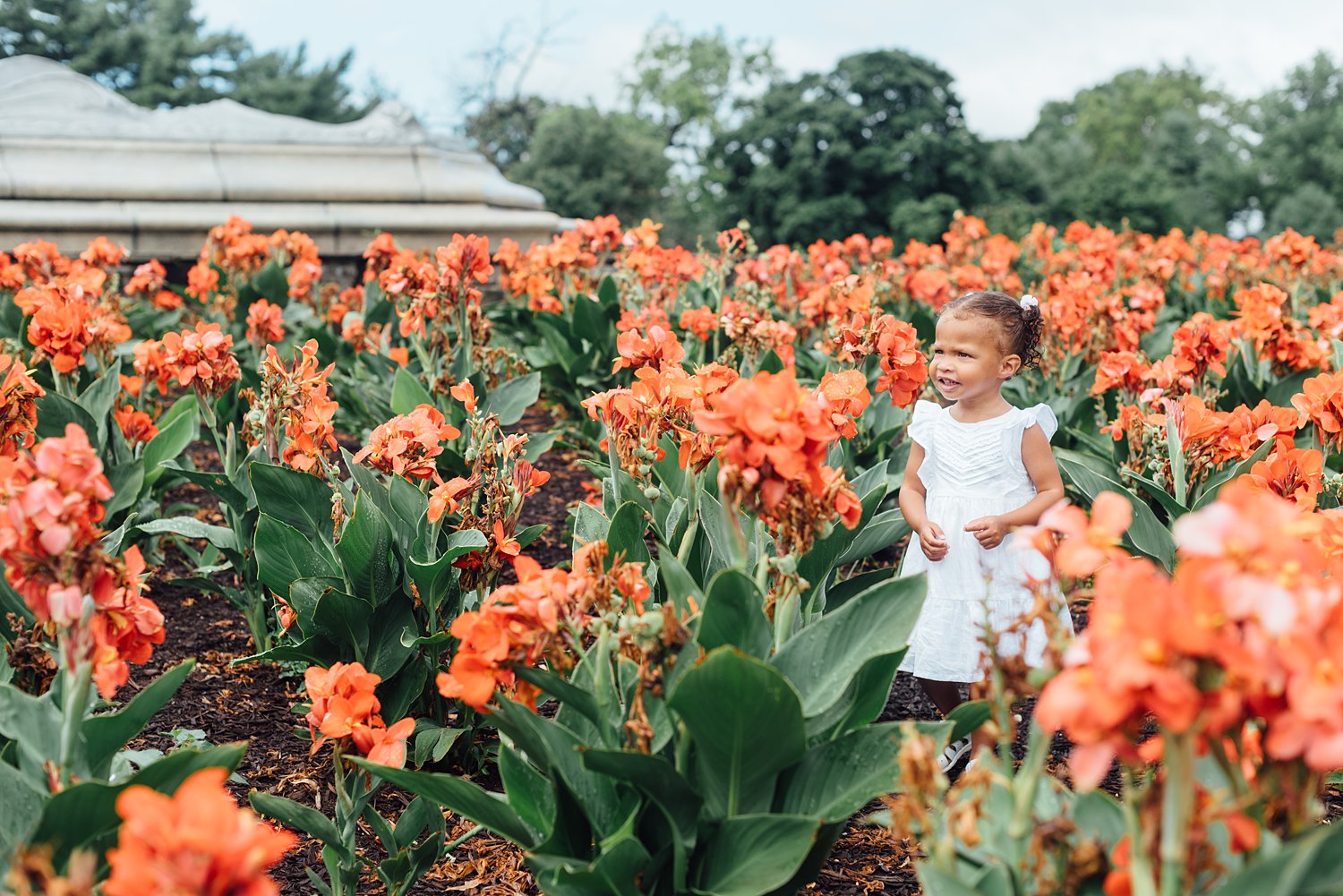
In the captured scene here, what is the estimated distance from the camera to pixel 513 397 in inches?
178

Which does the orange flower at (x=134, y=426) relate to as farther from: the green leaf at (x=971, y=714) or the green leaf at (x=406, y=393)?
the green leaf at (x=971, y=714)

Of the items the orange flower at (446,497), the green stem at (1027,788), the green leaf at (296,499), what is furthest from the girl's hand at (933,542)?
the green leaf at (296,499)

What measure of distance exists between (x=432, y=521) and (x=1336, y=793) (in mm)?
2241

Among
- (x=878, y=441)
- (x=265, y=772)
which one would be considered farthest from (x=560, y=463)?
(x=265, y=772)

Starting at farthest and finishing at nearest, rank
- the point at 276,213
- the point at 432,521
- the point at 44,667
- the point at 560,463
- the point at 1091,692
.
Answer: the point at 276,213, the point at 560,463, the point at 432,521, the point at 44,667, the point at 1091,692

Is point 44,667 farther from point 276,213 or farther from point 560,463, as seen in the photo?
point 276,213

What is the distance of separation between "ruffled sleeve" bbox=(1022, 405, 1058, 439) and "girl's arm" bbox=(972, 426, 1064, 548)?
16 mm

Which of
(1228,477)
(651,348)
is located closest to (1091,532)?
(651,348)

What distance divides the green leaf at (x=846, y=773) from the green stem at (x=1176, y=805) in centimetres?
57

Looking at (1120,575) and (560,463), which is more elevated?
(1120,575)

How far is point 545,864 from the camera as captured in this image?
6.17ft

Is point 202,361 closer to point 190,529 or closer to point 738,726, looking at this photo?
point 190,529

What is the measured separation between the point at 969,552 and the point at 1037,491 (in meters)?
0.25

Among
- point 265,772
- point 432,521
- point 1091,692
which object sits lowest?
point 265,772
